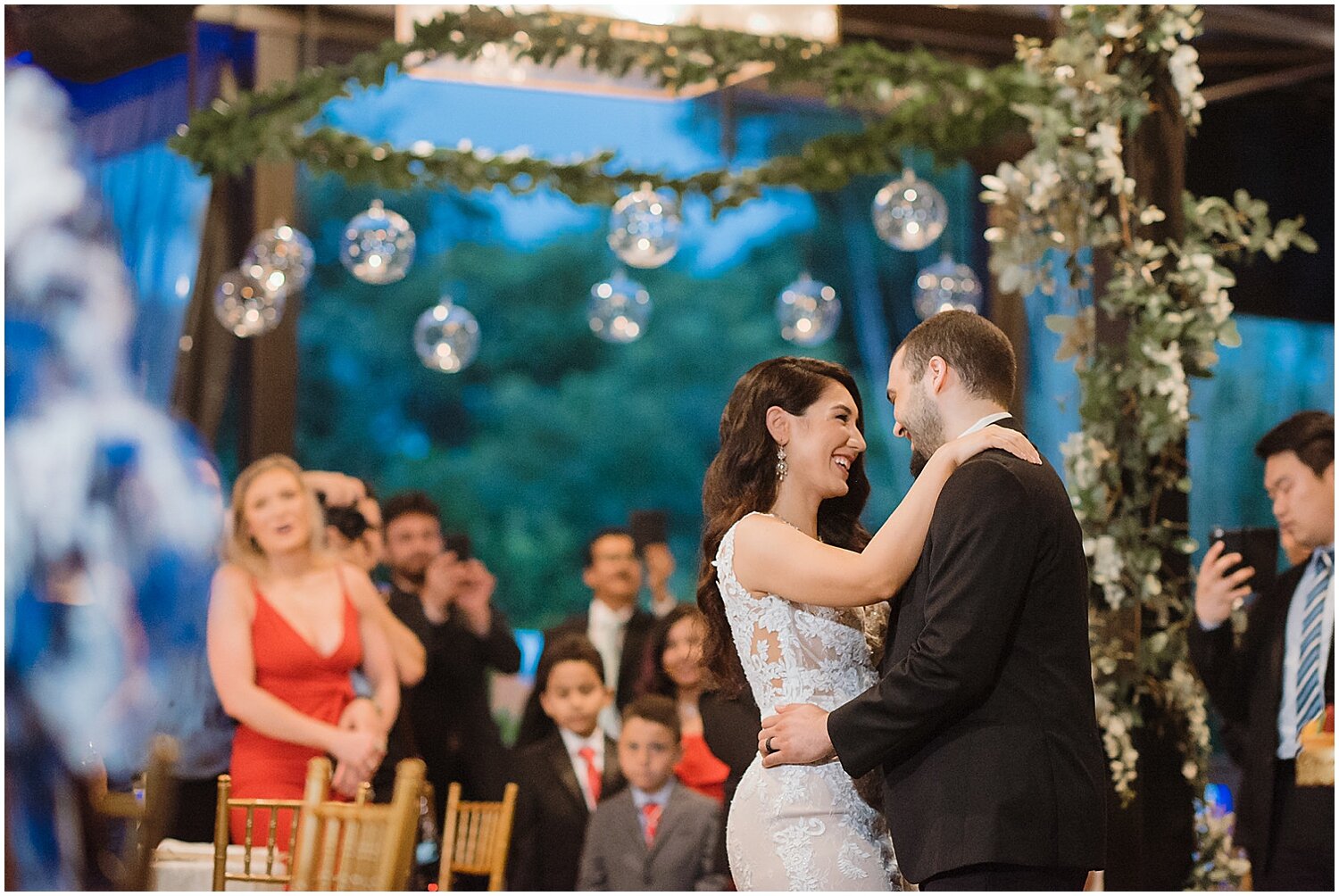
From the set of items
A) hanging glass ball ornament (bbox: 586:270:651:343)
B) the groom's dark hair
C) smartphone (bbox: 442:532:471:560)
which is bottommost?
smartphone (bbox: 442:532:471:560)

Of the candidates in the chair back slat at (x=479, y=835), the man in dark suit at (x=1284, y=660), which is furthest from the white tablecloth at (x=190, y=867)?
the man in dark suit at (x=1284, y=660)

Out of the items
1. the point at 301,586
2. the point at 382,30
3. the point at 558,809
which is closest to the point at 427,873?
the point at 558,809

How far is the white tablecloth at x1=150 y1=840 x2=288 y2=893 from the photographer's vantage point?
3836mm

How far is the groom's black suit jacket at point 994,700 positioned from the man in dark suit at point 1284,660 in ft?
5.79

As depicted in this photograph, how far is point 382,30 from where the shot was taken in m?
7.82

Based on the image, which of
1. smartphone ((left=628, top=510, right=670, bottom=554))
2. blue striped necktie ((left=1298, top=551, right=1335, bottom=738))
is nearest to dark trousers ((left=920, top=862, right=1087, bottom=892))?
blue striped necktie ((left=1298, top=551, right=1335, bottom=738))

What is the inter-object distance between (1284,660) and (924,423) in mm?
2196

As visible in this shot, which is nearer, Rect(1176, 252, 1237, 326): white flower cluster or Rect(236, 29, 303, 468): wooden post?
Rect(1176, 252, 1237, 326): white flower cluster

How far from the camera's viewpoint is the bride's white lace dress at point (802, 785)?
2791 millimetres

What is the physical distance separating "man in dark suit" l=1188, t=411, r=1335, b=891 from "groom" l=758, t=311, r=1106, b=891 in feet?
5.78

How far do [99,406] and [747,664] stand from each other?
503 cm

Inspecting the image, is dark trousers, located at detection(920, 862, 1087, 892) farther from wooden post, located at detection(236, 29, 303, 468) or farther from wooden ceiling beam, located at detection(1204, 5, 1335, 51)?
wooden ceiling beam, located at detection(1204, 5, 1335, 51)

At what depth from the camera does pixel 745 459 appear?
3.00m

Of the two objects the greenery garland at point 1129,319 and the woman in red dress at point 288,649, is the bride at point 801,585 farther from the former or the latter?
the woman in red dress at point 288,649
